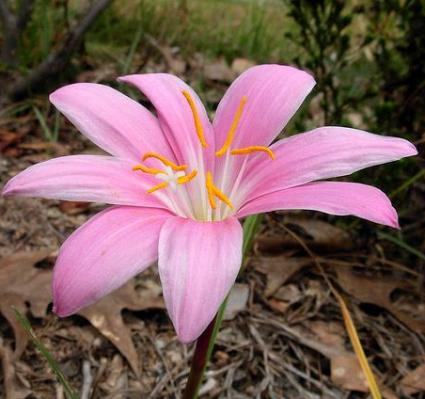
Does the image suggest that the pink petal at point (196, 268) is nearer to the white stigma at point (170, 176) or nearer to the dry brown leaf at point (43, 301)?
the white stigma at point (170, 176)

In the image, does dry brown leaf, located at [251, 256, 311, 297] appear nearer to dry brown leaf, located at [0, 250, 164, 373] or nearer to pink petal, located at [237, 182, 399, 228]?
dry brown leaf, located at [0, 250, 164, 373]

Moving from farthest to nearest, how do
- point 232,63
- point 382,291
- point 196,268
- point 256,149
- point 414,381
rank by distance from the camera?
point 232,63 < point 382,291 < point 414,381 < point 256,149 < point 196,268

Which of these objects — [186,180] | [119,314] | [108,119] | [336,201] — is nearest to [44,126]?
[119,314]

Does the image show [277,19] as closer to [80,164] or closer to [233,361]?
[233,361]

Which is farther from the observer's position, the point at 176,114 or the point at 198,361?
the point at 176,114

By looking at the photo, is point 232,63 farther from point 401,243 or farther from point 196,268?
point 196,268

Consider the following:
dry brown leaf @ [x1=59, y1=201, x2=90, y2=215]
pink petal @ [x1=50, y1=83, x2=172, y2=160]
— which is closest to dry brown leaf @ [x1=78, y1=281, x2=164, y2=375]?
dry brown leaf @ [x1=59, y1=201, x2=90, y2=215]

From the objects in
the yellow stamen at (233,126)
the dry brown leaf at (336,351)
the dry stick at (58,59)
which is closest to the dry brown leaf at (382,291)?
the dry brown leaf at (336,351)
